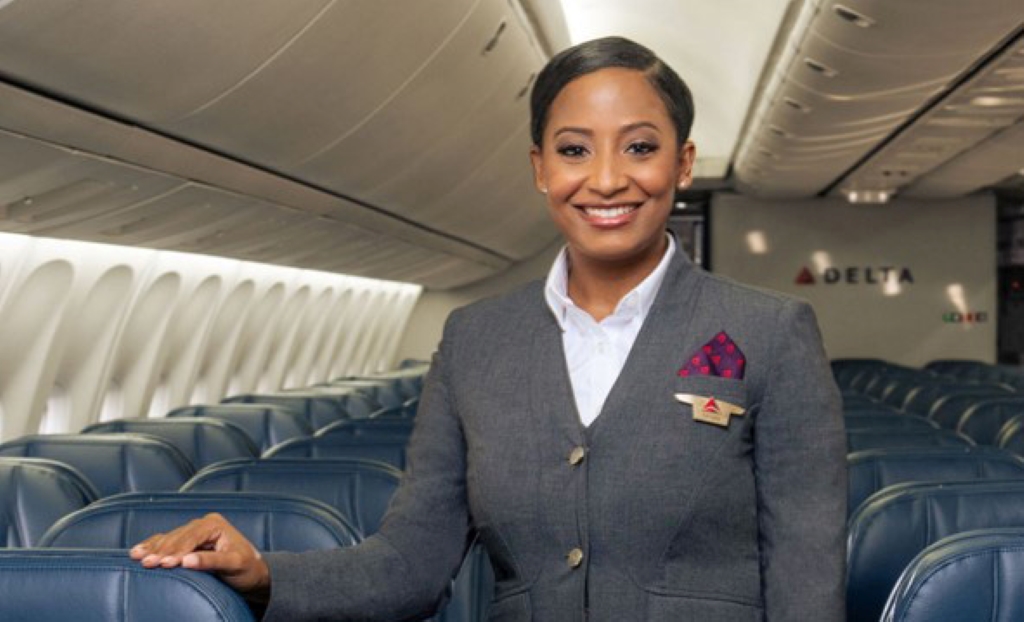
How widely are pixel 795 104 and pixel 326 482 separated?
846cm

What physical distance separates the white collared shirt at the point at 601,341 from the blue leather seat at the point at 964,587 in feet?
3.43

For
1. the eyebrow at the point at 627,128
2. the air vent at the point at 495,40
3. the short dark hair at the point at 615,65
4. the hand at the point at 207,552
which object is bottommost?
the hand at the point at 207,552

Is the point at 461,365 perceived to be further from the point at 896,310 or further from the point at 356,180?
the point at 896,310

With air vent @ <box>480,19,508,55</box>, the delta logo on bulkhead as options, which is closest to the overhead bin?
Result: air vent @ <box>480,19,508,55</box>

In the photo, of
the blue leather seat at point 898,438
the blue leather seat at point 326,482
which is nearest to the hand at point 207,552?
the blue leather seat at point 326,482

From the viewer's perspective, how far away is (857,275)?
1021 inches

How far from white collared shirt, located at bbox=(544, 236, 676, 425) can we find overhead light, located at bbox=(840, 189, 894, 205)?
21.1 m

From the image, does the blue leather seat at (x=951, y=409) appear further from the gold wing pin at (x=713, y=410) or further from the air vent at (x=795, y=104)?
the gold wing pin at (x=713, y=410)

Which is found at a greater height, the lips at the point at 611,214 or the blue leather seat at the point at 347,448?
the lips at the point at 611,214

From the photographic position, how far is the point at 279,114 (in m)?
8.55

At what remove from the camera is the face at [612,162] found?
2346 mm

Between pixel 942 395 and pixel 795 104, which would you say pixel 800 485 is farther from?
pixel 795 104

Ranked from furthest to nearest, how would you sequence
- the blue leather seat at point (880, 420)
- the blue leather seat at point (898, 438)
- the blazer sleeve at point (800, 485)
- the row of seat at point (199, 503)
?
the blue leather seat at point (880, 420), the blue leather seat at point (898, 438), the row of seat at point (199, 503), the blazer sleeve at point (800, 485)

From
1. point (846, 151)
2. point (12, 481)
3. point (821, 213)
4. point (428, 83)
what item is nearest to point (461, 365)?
point (12, 481)
